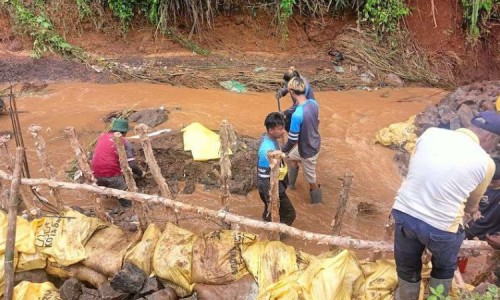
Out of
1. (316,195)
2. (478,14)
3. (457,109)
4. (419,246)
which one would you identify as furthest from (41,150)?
(478,14)

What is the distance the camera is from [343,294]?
10.4 ft

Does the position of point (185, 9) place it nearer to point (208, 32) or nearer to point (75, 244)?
point (208, 32)

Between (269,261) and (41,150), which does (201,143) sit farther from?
(269,261)

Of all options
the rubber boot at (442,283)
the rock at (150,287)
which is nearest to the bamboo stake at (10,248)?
the rock at (150,287)

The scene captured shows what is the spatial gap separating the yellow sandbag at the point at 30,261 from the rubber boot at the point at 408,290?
288 cm

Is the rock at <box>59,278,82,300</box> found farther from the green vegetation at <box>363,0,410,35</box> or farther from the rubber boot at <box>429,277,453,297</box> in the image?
the green vegetation at <box>363,0,410,35</box>

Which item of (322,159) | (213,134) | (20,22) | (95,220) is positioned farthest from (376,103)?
(20,22)

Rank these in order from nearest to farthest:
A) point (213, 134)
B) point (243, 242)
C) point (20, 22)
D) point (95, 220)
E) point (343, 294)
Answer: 1. point (343, 294)
2. point (243, 242)
3. point (95, 220)
4. point (213, 134)
5. point (20, 22)

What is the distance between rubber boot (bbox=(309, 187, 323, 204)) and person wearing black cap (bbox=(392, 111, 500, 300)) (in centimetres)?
245

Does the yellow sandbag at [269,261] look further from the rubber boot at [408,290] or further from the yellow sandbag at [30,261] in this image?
the yellow sandbag at [30,261]

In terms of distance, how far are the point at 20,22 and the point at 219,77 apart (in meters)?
4.97

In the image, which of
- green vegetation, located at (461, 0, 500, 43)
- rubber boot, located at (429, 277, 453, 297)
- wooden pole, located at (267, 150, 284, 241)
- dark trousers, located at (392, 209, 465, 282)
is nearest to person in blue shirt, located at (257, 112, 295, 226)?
wooden pole, located at (267, 150, 284, 241)

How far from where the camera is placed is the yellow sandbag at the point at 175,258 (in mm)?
3533

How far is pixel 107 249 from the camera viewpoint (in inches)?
149
